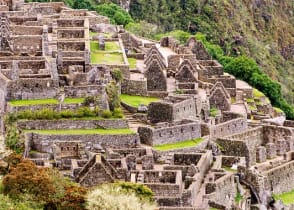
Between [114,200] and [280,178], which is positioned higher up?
[114,200]

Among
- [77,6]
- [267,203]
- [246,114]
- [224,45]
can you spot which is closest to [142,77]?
[246,114]

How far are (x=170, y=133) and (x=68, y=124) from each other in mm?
6301

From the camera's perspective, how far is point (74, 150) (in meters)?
62.0

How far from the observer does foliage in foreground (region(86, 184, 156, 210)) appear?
52.7 meters

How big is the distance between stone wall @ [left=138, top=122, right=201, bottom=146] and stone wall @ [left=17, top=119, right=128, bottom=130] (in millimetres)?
1464

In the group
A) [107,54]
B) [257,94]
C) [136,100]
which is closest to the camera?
[136,100]

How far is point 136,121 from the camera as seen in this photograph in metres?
68.1

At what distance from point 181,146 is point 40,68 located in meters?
10.3

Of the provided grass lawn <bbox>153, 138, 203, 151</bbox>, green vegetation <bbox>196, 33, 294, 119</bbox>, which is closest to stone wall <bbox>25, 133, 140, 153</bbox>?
grass lawn <bbox>153, 138, 203, 151</bbox>

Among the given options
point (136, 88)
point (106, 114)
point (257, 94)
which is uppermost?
point (136, 88)

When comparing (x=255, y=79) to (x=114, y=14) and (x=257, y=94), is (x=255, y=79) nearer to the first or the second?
(x=257, y=94)

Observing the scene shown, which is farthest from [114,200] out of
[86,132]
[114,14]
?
[114,14]

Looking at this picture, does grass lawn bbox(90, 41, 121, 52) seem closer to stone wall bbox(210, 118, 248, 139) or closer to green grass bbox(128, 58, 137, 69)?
green grass bbox(128, 58, 137, 69)

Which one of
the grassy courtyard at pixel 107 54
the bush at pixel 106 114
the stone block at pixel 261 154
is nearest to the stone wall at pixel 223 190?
the stone block at pixel 261 154
